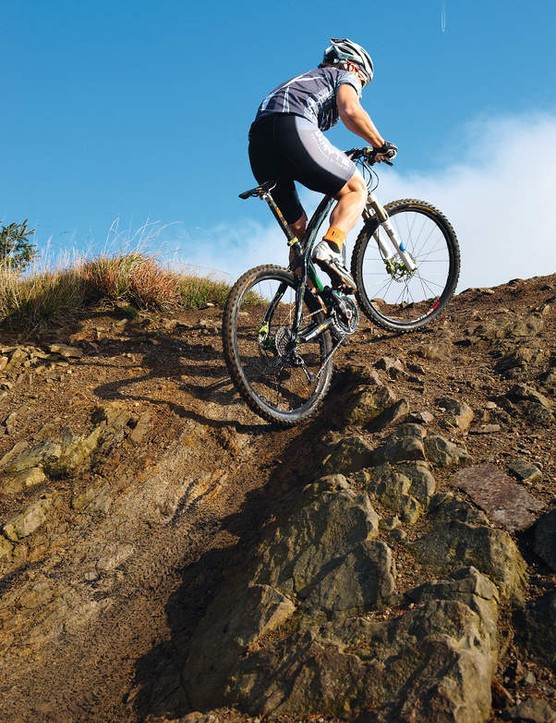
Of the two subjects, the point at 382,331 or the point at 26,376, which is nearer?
the point at 26,376

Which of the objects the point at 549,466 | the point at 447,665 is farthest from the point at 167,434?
the point at 447,665

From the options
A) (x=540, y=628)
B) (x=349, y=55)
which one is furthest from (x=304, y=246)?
(x=540, y=628)

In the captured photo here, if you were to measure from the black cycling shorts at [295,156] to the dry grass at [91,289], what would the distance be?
275 centimetres

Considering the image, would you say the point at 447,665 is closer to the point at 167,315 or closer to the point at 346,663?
the point at 346,663

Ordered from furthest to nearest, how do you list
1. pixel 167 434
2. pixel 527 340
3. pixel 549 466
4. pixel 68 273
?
pixel 68 273 → pixel 527 340 → pixel 167 434 → pixel 549 466

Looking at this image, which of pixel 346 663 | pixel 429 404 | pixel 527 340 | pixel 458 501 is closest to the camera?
pixel 346 663

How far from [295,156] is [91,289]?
3575 mm

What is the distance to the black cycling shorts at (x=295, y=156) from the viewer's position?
495cm

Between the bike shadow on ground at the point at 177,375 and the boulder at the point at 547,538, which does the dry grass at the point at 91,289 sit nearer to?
the bike shadow on ground at the point at 177,375

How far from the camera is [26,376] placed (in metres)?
6.13

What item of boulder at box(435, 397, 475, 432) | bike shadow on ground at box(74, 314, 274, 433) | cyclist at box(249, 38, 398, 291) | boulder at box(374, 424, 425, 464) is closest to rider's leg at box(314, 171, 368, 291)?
cyclist at box(249, 38, 398, 291)

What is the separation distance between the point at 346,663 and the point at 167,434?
9.66ft

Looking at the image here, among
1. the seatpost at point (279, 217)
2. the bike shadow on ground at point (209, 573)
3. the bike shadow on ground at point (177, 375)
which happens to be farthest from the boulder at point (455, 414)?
the seatpost at point (279, 217)

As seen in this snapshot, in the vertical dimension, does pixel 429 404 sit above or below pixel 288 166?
below
